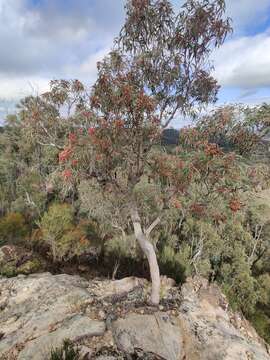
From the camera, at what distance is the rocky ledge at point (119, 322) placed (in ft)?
17.8

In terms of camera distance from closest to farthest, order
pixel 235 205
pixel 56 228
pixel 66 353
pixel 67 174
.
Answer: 1. pixel 66 353
2. pixel 67 174
3. pixel 235 205
4. pixel 56 228

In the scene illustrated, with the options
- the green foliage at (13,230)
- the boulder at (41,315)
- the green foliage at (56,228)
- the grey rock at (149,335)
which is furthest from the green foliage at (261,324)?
the green foliage at (13,230)

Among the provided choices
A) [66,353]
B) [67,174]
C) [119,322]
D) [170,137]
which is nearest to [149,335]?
[119,322]

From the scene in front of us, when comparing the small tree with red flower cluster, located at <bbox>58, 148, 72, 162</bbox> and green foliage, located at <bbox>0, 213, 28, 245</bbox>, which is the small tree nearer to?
red flower cluster, located at <bbox>58, 148, 72, 162</bbox>

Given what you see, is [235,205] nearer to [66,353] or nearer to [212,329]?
[212,329]

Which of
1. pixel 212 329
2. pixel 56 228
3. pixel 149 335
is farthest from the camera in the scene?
pixel 56 228

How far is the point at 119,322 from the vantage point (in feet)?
19.7


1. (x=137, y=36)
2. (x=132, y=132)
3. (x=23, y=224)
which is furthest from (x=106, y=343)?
(x=23, y=224)

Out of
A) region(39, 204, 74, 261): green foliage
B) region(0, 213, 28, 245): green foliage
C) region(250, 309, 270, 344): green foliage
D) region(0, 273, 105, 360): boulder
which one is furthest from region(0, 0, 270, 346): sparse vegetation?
Answer: region(250, 309, 270, 344): green foliage

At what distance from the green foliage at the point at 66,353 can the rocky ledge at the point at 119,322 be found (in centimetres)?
29

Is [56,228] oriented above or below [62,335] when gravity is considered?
below

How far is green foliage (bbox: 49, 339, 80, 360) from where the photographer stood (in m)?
4.57

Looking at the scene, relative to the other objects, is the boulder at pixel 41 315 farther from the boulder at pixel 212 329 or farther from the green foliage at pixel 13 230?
the green foliage at pixel 13 230

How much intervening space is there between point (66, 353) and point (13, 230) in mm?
14703
